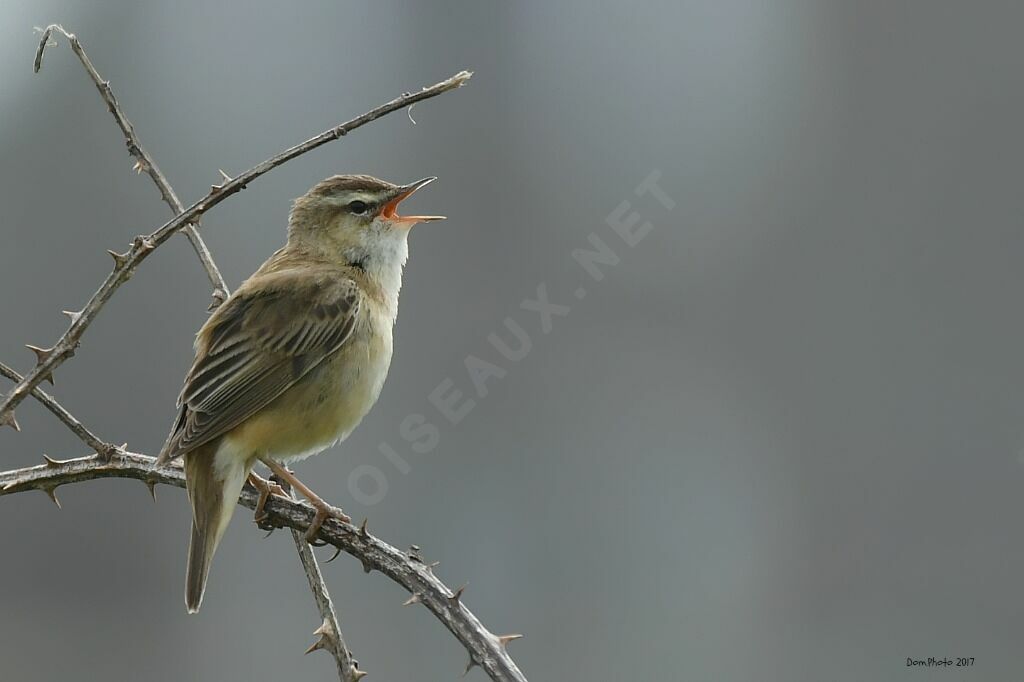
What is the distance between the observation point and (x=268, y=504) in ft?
10.3

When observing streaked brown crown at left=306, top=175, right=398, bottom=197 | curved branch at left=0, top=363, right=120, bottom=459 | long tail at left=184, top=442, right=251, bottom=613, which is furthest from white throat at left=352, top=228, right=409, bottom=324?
curved branch at left=0, top=363, right=120, bottom=459

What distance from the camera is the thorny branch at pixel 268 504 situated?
2.24m

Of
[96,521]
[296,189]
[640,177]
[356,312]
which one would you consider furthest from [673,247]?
[356,312]

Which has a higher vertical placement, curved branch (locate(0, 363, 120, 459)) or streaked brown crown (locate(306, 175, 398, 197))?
streaked brown crown (locate(306, 175, 398, 197))

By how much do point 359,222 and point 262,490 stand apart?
3.59ft

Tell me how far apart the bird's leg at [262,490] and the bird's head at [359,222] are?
33.0 inches

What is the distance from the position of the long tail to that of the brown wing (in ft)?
0.26

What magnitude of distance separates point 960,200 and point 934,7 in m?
4.68

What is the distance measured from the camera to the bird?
314cm

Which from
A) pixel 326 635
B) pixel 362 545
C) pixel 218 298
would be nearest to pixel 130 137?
pixel 218 298

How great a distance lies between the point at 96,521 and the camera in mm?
11789

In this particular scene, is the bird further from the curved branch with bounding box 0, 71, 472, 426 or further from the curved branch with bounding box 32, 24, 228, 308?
the curved branch with bounding box 0, 71, 472, 426

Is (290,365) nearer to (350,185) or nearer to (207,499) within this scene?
(207,499)

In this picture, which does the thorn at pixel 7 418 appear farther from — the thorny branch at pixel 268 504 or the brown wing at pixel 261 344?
the brown wing at pixel 261 344
